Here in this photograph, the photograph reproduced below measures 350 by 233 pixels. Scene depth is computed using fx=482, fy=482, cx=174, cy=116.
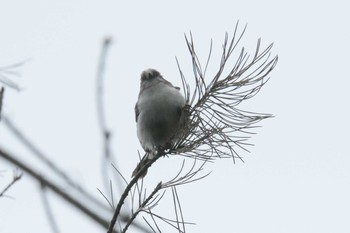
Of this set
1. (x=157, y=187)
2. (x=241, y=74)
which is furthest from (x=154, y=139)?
(x=157, y=187)

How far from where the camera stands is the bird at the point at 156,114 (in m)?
2.64

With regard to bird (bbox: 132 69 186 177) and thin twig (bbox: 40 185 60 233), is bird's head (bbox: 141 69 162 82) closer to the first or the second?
bird (bbox: 132 69 186 177)

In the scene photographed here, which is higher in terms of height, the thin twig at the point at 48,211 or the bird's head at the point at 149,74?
the bird's head at the point at 149,74

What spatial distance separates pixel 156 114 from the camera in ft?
9.02

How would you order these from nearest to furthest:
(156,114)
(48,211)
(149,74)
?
(48,211) < (156,114) < (149,74)

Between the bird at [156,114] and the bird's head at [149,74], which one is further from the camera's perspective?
the bird's head at [149,74]

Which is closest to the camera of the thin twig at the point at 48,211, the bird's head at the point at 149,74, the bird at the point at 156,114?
the thin twig at the point at 48,211

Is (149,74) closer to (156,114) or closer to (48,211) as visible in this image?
(156,114)

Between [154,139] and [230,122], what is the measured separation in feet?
2.55

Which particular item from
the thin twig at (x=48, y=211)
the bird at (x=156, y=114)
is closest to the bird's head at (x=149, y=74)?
the bird at (x=156, y=114)

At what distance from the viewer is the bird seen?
264 cm

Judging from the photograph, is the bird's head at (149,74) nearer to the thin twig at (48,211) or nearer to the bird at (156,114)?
the bird at (156,114)

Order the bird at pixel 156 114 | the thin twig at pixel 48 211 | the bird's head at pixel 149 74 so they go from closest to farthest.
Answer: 1. the thin twig at pixel 48 211
2. the bird at pixel 156 114
3. the bird's head at pixel 149 74

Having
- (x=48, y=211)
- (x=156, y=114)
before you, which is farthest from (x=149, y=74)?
(x=48, y=211)
